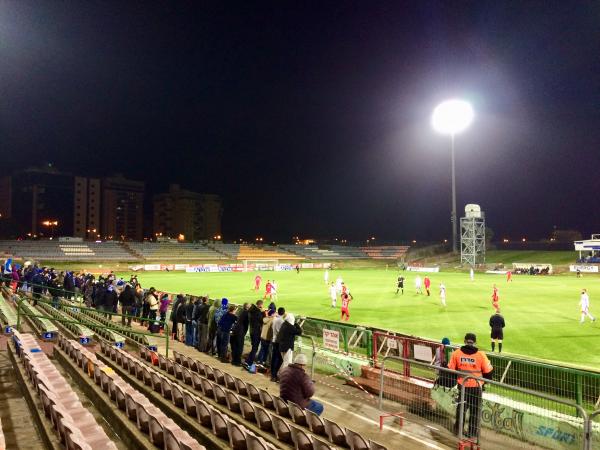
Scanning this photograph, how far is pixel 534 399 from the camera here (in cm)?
736

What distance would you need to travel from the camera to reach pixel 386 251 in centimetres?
9894

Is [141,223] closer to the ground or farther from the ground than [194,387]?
farther from the ground

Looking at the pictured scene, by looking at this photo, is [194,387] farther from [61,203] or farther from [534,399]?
[61,203]

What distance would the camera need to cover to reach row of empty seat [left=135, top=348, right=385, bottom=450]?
534 centimetres

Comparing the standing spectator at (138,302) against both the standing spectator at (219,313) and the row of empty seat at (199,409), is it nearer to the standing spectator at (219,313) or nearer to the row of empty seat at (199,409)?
the standing spectator at (219,313)

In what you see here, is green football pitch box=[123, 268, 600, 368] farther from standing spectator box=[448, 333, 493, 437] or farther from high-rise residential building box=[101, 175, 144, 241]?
high-rise residential building box=[101, 175, 144, 241]

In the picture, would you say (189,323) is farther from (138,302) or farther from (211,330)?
(138,302)

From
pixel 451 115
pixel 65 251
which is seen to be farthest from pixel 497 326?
pixel 65 251

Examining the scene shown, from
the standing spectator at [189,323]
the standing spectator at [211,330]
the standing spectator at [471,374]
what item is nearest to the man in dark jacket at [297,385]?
the standing spectator at [471,374]

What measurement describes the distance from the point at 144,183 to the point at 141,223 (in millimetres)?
14982

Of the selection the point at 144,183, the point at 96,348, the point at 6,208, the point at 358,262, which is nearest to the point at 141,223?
the point at 144,183

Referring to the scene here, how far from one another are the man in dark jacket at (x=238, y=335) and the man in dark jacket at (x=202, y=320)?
6.47ft

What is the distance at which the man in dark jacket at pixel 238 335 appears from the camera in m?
12.0

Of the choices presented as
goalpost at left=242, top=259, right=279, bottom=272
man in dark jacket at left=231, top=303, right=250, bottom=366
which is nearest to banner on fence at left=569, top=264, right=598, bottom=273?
goalpost at left=242, top=259, right=279, bottom=272
